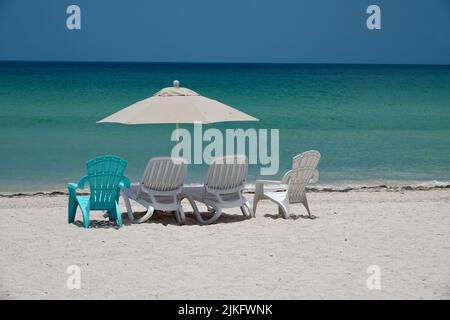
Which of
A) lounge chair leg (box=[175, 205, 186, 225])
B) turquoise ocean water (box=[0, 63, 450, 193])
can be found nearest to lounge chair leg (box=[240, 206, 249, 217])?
lounge chair leg (box=[175, 205, 186, 225])

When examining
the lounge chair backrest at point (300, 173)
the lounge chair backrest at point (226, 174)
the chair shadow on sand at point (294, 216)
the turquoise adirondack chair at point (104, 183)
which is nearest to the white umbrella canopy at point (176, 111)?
the lounge chair backrest at point (226, 174)

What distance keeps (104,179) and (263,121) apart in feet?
66.7

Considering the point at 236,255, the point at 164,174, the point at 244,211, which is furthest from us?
the point at 244,211

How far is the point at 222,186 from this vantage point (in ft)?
26.7

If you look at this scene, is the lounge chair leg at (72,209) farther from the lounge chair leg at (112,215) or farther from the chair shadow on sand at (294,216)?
the chair shadow on sand at (294,216)

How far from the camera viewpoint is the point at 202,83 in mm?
46156

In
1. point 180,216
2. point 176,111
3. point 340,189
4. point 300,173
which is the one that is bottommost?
point 340,189

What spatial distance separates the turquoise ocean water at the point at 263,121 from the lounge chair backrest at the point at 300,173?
488 cm

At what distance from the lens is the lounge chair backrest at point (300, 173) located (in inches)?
329

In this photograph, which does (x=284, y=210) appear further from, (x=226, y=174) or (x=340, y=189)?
(x=340, y=189)

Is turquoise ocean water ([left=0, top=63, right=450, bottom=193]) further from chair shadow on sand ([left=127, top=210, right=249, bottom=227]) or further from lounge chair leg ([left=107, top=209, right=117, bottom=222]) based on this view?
lounge chair leg ([left=107, top=209, right=117, bottom=222])

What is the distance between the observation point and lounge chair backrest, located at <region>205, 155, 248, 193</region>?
26.4ft

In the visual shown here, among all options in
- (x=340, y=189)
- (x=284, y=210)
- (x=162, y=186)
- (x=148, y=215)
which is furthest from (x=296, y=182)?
(x=340, y=189)
